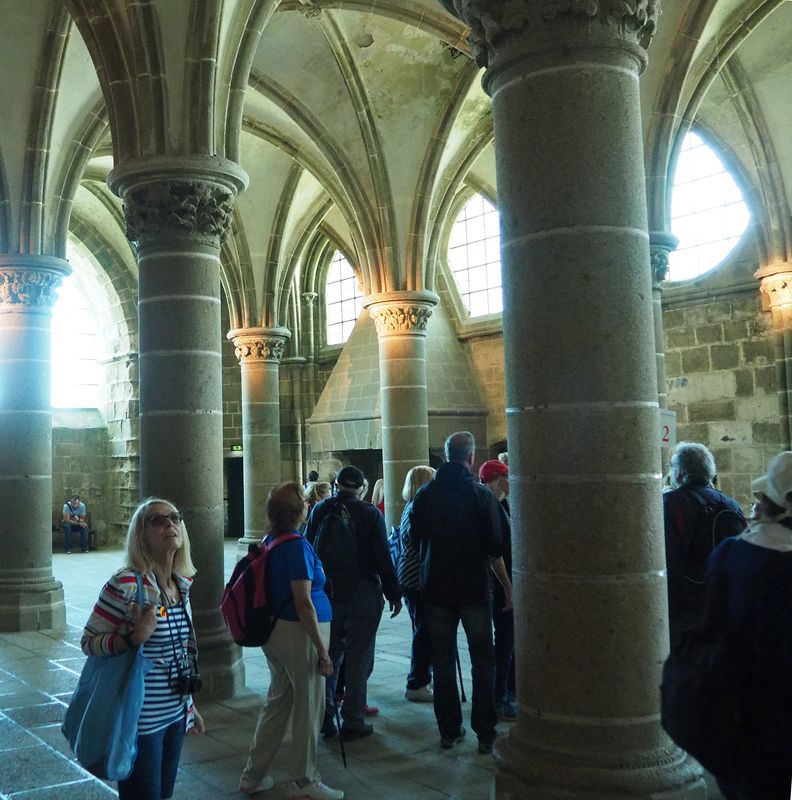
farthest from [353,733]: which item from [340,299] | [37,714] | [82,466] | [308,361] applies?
[340,299]

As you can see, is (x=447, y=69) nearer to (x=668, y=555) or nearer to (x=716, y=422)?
(x=716, y=422)

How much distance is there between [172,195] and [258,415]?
9521 mm

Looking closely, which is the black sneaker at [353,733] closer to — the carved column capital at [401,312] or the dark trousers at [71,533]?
the carved column capital at [401,312]

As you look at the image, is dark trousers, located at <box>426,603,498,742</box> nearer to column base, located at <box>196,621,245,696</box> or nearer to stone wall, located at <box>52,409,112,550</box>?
column base, located at <box>196,621,245,696</box>

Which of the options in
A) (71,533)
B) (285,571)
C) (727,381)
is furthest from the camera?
(71,533)

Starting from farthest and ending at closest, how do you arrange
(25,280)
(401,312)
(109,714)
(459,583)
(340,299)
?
(340,299)
(401,312)
(25,280)
(459,583)
(109,714)

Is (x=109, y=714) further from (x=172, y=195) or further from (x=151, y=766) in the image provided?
(x=172, y=195)

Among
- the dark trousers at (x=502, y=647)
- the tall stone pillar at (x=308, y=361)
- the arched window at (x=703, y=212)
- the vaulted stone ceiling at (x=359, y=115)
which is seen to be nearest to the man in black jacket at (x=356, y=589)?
the dark trousers at (x=502, y=647)

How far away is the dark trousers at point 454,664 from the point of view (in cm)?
462

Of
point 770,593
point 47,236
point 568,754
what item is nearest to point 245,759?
point 568,754

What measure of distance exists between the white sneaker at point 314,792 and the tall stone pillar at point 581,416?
2.90ft

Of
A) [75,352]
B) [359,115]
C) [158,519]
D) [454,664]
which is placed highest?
[359,115]

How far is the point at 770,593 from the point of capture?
213 centimetres

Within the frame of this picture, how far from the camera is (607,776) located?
10.5ft
